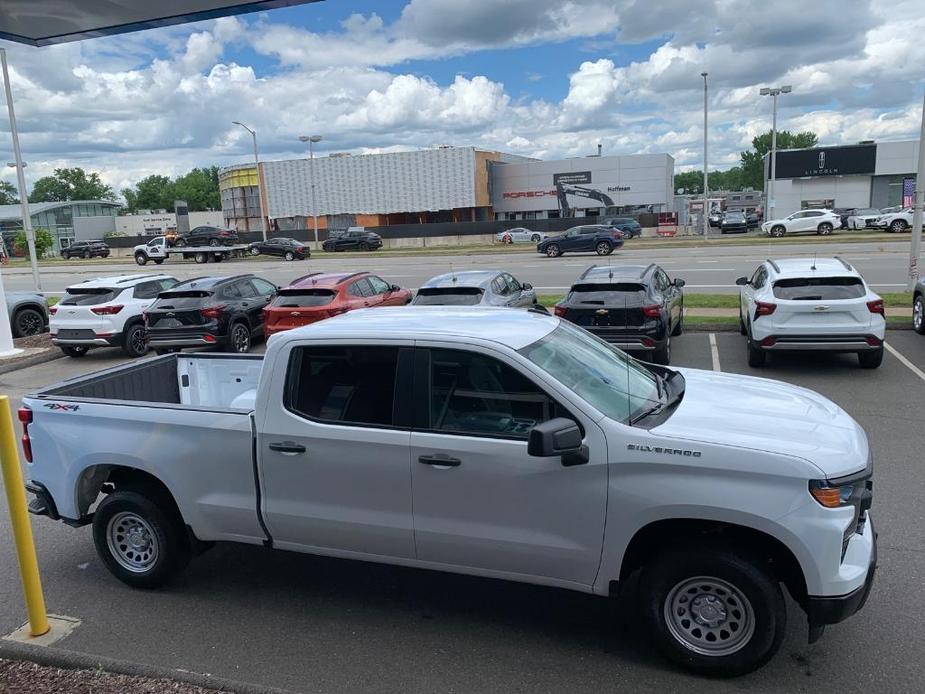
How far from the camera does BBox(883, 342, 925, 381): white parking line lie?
10.4 metres

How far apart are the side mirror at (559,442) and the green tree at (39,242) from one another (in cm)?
6006

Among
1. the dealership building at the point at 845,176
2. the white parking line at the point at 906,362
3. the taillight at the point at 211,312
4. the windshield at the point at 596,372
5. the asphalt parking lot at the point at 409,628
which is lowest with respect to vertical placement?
the white parking line at the point at 906,362

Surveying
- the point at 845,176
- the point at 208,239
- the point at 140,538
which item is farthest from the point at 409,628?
the point at 845,176

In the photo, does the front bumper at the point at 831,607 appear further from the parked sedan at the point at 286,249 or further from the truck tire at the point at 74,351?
the parked sedan at the point at 286,249

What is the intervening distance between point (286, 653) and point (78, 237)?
3893 inches

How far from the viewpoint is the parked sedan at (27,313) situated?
696 inches

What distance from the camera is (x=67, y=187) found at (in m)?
157

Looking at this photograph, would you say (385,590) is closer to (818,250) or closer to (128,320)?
(128,320)

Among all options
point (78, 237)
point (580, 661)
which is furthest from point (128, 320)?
point (78, 237)

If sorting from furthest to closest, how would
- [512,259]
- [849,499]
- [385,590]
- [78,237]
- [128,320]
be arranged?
[78,237]
[512,259]
[128,320]
[385,590]
[849,499]

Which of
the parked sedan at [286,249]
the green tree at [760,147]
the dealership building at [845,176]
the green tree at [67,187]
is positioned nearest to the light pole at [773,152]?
the dealership building at [845,176]

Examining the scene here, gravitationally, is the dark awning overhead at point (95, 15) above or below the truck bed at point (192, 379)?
above

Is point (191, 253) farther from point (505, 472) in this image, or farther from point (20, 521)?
point (505, 472)

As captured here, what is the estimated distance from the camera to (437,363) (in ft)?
13.7
